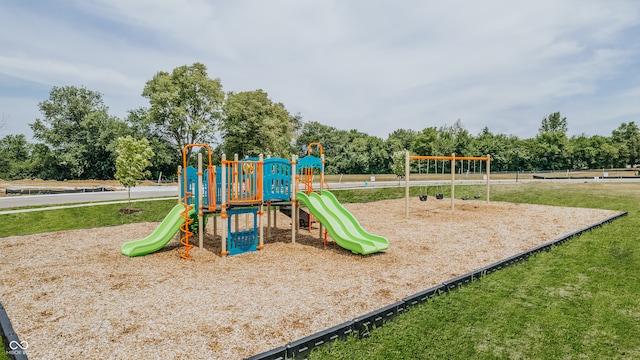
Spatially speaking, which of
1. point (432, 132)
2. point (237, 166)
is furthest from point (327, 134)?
point (237, 166)

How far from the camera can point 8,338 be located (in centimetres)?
453

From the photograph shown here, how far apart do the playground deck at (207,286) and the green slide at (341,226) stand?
0.31 m

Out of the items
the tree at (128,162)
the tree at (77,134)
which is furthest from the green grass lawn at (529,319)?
the tree at (77,134)

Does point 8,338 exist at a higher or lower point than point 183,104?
lower

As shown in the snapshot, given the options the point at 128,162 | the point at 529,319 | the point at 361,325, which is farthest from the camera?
the point at 128,162

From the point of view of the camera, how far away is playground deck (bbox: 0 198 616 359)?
4.68 meters

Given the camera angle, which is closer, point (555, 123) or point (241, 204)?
point (241, 204)

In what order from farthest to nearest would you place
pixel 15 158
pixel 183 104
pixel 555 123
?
pixel 555 123
pixel 15 158
pixel 183 104

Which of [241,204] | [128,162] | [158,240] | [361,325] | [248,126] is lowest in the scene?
[361,325]

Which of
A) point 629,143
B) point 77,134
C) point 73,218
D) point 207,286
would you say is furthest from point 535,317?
point 629,143

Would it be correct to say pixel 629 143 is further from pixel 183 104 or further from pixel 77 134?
pixel 77 134

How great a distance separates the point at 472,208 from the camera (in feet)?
59.8

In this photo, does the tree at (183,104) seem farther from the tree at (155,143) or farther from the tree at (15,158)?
the tree at (15,158)

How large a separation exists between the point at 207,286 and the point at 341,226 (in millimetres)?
4172
